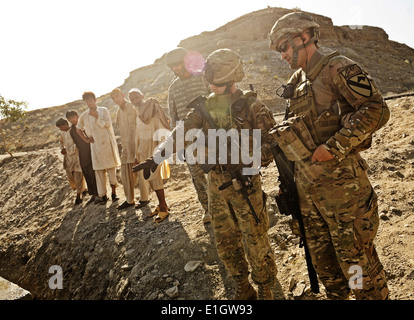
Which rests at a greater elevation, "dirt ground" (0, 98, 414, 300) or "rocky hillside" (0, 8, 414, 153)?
"rocky hillside" (0, 8, 414, 153)

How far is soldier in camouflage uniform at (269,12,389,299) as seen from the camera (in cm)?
162

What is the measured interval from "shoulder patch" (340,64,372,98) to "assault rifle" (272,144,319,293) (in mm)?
658

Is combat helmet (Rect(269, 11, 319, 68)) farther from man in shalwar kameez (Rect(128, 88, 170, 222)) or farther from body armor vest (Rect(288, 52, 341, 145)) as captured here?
Result: man in shalwar kameez (Rect(128, 88, 170, 222))

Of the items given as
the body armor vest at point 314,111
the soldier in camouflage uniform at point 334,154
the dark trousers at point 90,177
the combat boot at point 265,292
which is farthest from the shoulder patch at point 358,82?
the dark trousers at point 90,177

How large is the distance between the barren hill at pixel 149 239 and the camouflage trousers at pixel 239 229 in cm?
50

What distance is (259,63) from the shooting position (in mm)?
20484

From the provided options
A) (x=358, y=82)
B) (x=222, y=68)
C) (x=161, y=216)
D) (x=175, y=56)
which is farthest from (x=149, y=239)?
(x=358, y=82)

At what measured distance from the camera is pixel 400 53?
2855 centimetres

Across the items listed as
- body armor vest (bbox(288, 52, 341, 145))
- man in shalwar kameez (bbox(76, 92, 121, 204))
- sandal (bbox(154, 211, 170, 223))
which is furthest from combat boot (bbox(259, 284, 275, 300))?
man in shalwar kameez (bbox(76, 92, 121, 204))

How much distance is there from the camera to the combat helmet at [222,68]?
2.11m
